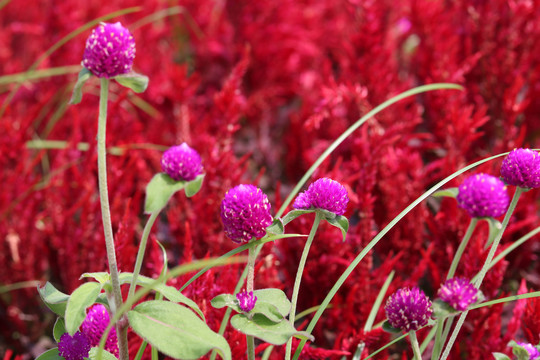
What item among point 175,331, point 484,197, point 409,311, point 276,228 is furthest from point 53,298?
point 484,197

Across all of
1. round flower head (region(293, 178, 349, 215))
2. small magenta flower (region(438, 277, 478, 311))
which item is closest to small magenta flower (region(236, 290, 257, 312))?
round flower head (region(293, 178, 349, 215))

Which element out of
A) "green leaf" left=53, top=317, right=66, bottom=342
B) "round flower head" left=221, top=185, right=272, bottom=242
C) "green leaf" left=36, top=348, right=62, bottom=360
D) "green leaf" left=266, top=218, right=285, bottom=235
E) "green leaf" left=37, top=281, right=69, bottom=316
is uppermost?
"round flower head" left=221, top=185, right=272, bottom=242

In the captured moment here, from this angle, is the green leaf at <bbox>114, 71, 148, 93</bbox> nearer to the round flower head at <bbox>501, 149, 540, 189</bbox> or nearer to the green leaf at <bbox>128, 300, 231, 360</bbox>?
the green leaf at <bbox>128, 300, 231, 360</bbox>

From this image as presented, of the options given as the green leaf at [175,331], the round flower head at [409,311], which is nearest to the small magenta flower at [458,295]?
the round flower head at [409,311]

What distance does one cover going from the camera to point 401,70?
2299 millimetres

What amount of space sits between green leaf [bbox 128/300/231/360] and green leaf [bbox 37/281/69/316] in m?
0.12

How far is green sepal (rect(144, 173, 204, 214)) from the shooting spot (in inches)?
26.3

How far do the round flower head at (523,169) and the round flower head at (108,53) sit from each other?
1.71ft

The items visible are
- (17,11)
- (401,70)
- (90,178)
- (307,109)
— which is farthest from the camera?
(17,11)

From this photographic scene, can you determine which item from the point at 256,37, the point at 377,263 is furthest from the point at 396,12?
the point at 377,263

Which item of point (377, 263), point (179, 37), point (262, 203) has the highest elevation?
point (179, 37)

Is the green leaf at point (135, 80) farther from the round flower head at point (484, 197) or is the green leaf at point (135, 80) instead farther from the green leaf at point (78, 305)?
the round flower head at point (484, 197)

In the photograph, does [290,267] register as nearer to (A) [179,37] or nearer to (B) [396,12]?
(B) [396,12]

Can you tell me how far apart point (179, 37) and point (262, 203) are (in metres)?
2.08
